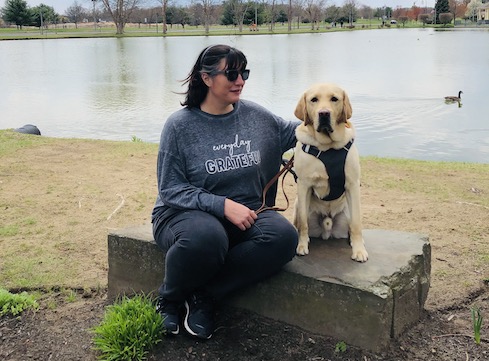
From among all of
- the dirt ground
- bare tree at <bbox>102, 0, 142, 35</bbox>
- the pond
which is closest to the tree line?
bare tree at <bbox>102, 0, 142, 35</bbox>

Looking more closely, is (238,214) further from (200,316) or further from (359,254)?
(359,254)

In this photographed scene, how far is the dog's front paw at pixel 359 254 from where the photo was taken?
2.94m

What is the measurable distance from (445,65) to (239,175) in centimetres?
2360

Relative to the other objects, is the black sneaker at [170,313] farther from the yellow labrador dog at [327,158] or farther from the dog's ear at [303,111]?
the dog's ear at [303,111]

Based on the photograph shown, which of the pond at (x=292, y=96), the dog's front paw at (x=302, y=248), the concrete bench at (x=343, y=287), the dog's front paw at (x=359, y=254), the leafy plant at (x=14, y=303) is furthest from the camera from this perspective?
the pond at (x=292, y=96)

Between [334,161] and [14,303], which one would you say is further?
[14,303]

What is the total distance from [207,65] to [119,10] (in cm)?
7189

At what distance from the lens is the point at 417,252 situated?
3043mm

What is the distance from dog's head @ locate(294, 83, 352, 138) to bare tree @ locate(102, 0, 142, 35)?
69.6 metres

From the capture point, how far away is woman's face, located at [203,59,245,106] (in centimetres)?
293

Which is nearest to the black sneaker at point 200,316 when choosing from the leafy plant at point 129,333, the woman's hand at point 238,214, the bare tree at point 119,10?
the leafy plant at point 129,333

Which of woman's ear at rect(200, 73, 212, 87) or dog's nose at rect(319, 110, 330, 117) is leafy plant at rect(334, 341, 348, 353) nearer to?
dog's nose at rect(319, 110, 330, 117)

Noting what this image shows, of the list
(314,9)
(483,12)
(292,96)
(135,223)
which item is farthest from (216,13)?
(135,223)

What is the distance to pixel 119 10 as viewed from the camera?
7006cm
